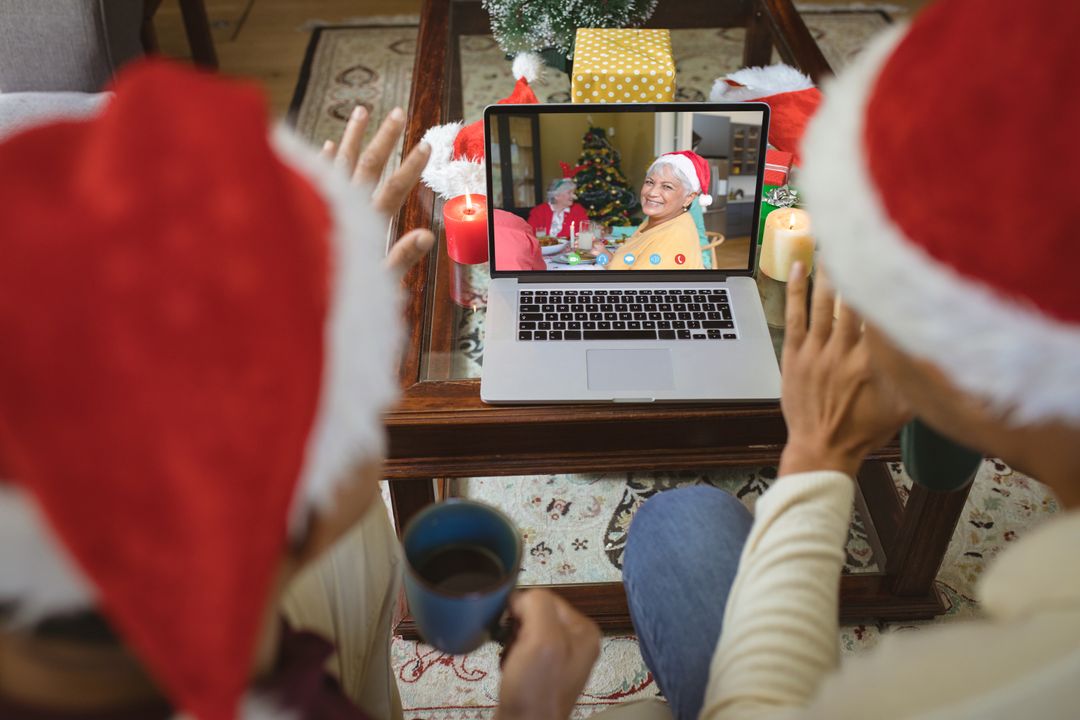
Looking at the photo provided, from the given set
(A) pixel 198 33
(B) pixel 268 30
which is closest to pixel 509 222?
(A) pixel 198 33

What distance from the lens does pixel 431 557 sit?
691 millimetres

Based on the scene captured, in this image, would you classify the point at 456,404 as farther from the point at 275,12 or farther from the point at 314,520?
the point at 275,12

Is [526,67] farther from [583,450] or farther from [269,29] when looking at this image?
[269,29]

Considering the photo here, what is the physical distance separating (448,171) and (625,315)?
407mm

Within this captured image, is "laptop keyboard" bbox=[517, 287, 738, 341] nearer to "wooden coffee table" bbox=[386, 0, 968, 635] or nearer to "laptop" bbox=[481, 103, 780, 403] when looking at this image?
"laptop" bbox=[481, 103, 780, 403]

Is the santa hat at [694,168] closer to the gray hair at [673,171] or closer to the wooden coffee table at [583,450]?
the gray hair at [673,171]

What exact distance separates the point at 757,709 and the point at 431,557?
0.29 meters

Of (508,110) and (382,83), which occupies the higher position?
(508,110)

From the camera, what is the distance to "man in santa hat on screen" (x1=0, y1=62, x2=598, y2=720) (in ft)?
1.19

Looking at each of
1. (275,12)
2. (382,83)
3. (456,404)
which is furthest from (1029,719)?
(275,12)

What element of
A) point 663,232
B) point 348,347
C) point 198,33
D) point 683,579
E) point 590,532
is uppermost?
point 348,347

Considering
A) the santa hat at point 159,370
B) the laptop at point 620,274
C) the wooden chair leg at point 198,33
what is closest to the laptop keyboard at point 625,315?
the laptop at point 620,274

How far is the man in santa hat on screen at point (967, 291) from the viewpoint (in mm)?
460

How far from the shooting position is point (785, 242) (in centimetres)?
117
